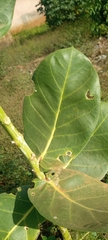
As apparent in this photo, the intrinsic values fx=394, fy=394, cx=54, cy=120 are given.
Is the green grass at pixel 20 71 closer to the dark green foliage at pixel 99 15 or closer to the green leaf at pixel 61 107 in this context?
the dark green foliage at pixel 99 15

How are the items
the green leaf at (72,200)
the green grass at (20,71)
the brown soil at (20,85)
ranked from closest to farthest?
the green leaf at (72,200) < the green grass at (20,71) < the brown soil at (20,85)

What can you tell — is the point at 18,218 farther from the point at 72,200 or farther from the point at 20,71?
the point at 20,71

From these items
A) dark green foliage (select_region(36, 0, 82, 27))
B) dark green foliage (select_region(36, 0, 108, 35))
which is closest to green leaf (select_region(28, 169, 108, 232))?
dark green foliage (select_region(36, 0, 108, 35))

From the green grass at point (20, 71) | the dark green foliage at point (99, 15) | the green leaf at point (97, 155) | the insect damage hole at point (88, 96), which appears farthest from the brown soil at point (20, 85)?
the insect damage hole at point (88, 96)

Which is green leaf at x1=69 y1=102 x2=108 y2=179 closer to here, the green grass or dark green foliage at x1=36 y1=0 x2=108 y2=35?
the green grass

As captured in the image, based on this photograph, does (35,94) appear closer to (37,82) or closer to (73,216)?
(37,82)

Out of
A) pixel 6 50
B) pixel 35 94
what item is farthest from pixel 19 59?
pixel 35 94
